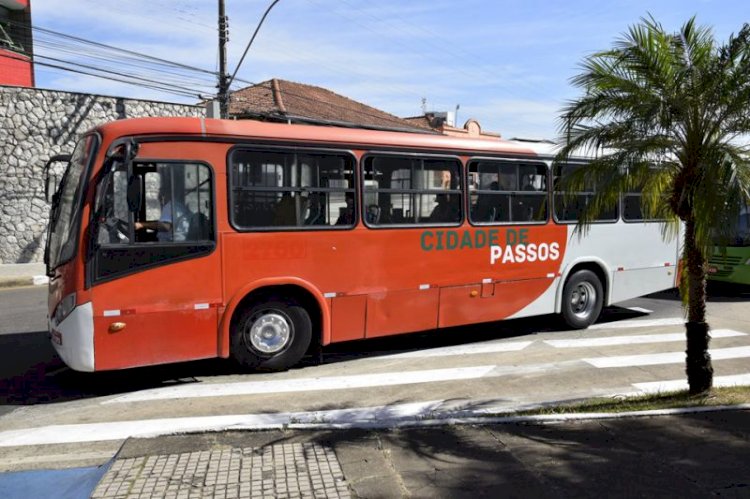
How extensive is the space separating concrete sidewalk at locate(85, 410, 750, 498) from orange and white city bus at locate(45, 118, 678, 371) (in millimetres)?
2019

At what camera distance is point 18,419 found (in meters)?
5.66

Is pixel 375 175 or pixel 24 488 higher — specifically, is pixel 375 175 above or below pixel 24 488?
above

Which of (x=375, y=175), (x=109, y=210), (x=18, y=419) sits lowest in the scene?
(x=18, y=419)

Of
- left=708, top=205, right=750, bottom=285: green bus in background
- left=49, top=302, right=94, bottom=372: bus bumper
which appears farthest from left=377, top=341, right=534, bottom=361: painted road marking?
left=708, top=205, right=750, bottom=285: green bus in background

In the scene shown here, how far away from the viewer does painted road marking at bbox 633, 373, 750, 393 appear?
657 cm

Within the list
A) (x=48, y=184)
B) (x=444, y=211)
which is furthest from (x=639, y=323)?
(x=48, y=184)

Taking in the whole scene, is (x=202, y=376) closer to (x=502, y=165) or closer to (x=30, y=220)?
(x=502, y=165)

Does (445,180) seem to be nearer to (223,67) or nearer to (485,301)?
(485,301)

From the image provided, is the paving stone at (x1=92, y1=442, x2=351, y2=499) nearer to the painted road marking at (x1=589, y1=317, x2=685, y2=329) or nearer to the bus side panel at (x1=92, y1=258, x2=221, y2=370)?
the bus side panel at (x1=92, y1=258, x2=221, y2=370)

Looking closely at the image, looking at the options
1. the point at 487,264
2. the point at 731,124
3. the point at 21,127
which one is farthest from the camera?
the point at 21,127

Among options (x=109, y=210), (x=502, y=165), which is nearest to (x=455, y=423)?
(x=109, y=210)

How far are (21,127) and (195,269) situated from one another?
15837mm

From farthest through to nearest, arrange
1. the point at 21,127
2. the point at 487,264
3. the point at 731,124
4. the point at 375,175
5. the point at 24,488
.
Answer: the point at 21,127, the point at 487,264, the point at 375,175, the point at 731,124, the point at 24,488

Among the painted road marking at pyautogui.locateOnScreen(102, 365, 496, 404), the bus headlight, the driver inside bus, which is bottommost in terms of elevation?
the painted road marking at pyautogui.locateOnScreen(102, 365, 496, 404)
